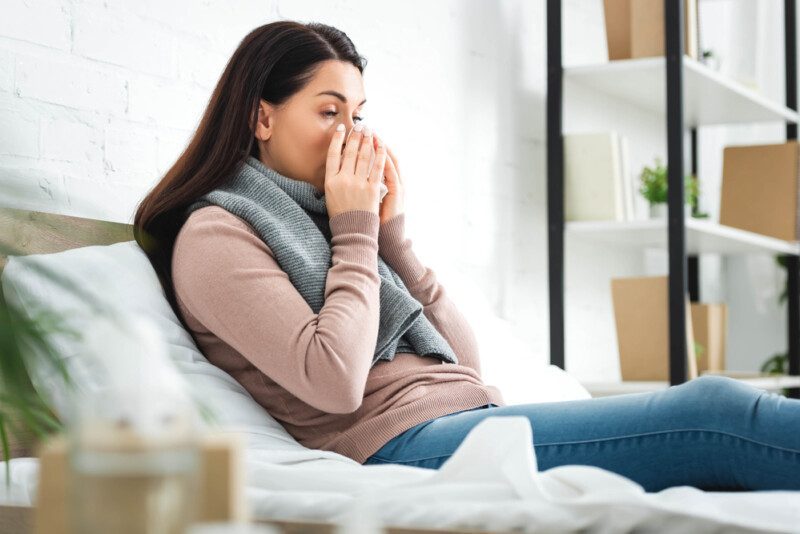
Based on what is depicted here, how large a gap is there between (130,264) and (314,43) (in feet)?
1.49

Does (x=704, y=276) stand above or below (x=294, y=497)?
below

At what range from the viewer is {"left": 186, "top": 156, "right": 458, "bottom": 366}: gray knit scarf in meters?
1.49

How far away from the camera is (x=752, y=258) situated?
13.0 ft

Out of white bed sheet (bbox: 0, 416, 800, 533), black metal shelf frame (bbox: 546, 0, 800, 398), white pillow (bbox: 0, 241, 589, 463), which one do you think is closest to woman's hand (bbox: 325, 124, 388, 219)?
white pillow (bbox: 0, 241, 589, 463)

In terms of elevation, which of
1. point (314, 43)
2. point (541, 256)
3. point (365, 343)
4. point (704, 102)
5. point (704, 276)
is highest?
point (314, 43)

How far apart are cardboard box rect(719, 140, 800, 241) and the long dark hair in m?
2.04

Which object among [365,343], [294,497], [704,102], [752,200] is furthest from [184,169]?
[752,200]

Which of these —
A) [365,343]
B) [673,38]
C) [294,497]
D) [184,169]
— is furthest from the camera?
→ [673,38]

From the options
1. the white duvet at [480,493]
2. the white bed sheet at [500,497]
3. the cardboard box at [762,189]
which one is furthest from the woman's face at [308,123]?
the cardboard box at [762,189]

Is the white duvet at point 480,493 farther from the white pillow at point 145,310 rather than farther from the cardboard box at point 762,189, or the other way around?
the cardboard box at point 762,189

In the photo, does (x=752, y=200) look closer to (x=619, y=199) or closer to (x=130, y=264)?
(x=619, y=199)

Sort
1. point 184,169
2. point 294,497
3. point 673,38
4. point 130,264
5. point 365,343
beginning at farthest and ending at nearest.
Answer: point 673,38
point 184,169
point 130,264
point 365,343
point 294,497

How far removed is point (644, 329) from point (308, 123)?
150 centimetres

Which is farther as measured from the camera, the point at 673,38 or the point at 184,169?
the point at 673,38
